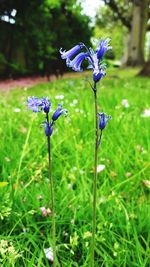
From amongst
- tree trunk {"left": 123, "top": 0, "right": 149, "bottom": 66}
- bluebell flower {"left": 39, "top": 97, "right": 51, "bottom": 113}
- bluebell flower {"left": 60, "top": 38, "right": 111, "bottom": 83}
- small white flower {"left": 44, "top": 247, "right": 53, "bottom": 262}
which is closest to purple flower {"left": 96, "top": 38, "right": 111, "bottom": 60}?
bluebell flower {"left": 60, "top": 38, "right": 111, "bottom": 83}

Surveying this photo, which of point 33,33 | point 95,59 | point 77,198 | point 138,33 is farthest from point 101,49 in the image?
point 138,33

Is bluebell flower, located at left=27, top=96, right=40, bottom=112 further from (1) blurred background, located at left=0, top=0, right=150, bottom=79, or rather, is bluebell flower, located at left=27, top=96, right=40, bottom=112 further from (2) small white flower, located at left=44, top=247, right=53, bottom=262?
(1) blurred background, located at left=0, top=0, right=150, bottom=79

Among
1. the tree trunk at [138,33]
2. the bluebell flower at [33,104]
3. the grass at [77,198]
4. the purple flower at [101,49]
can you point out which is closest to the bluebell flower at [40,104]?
the bluebell flower at [33,104]

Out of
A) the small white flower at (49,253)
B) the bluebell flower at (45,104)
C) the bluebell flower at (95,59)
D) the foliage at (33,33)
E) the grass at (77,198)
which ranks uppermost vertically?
the foliage at (33,33)

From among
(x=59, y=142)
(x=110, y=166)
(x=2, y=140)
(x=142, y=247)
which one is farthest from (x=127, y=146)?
(x=142, y=247)

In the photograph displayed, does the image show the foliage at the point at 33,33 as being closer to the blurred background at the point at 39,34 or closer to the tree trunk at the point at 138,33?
the blurred background at the point at 39,34

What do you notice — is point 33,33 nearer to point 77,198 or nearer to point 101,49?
point 77,198

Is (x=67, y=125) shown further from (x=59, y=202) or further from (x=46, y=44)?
(x=46, y=44)
